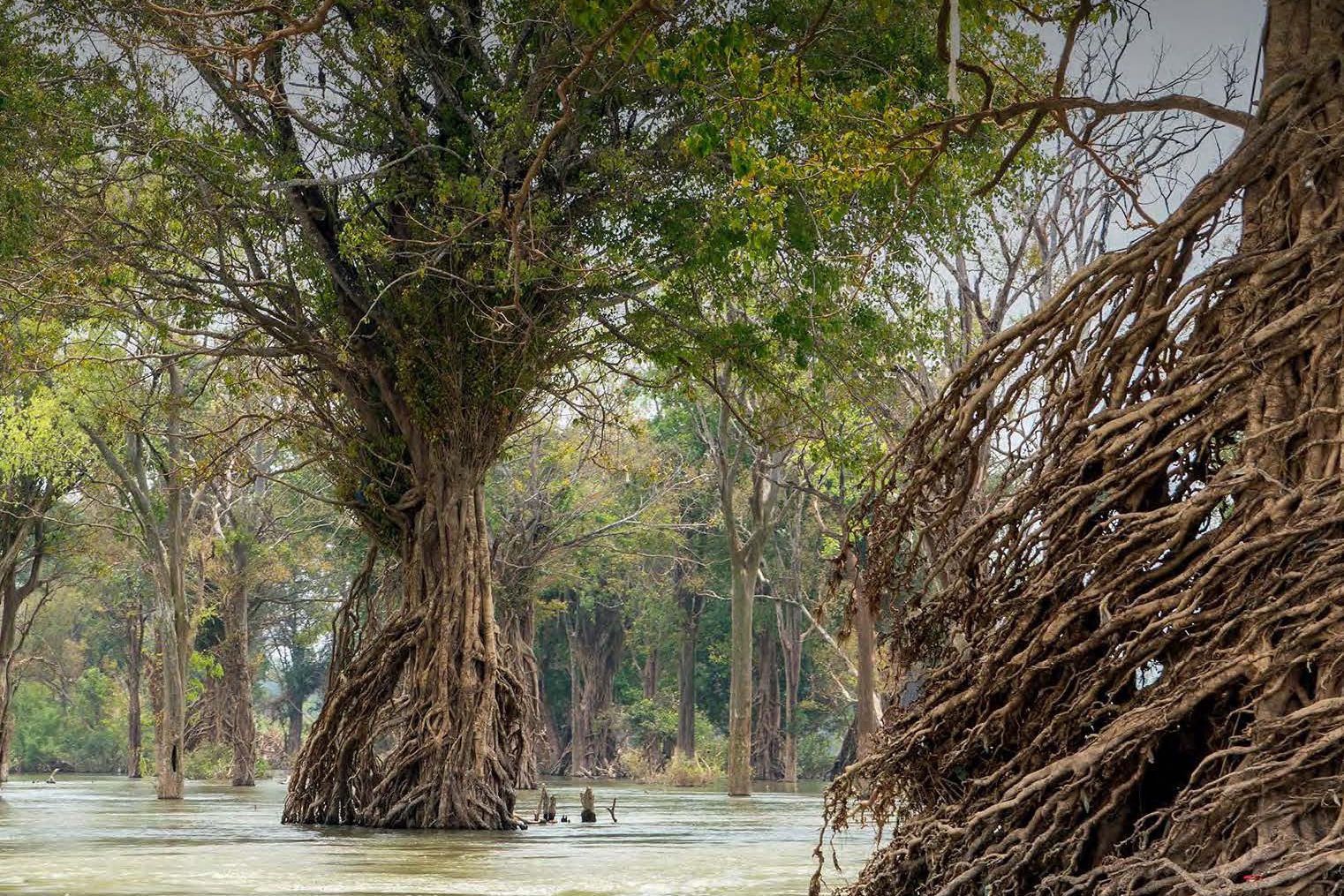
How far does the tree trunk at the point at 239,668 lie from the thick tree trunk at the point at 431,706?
23.6m

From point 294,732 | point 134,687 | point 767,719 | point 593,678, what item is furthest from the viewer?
point 294,732

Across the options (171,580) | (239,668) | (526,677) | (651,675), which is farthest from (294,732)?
(171,580)

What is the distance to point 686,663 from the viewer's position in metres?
54.9

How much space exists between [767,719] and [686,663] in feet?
12.0

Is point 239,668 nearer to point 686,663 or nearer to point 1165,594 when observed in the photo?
A: point 686,663

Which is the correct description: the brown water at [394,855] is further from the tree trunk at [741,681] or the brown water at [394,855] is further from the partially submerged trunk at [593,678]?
the partially submerged trunk at [593,678]

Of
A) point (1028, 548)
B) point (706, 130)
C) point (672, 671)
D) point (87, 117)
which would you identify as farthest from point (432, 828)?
point (672, 671)

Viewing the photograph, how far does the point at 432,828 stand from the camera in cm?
1750

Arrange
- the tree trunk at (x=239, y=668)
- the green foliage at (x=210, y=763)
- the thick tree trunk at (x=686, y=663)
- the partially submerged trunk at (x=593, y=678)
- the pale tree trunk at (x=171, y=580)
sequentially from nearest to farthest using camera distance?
the pale tree trunk at (x=171, y=580) < the tree trunk at (x=239, y=668) < the green foliage at (x=210, y=763) < the thick tree trunk at (x=686, y=663) < the partially submerged trunk at (x=593, y=678)

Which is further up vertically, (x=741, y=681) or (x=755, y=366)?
(x=755, y=366)

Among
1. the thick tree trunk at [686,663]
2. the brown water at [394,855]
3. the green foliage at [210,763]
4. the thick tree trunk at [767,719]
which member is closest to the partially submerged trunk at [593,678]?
the thick tree trunk at [686,663]

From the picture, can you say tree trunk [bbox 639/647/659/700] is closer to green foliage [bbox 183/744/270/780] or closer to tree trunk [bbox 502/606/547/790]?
tree trunk [bbox 502/606/547/790]

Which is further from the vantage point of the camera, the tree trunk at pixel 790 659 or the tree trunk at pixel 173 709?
the tree trunk at pixel 790 659

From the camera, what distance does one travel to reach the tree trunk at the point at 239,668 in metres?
41.9
